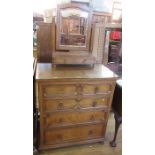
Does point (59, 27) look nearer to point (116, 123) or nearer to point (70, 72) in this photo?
point (70, 72)

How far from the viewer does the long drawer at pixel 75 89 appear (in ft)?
4.99

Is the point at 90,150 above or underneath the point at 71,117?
underneath

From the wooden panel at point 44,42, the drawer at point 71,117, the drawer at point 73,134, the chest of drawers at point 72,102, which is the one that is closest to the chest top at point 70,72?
the chest of drawers at point 72,102

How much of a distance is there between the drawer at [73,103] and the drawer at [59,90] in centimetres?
6

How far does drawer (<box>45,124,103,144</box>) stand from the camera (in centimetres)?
172

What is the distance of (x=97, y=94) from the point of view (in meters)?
A: 1.69

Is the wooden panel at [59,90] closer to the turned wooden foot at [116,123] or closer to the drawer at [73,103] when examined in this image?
the drawer at [73,103]

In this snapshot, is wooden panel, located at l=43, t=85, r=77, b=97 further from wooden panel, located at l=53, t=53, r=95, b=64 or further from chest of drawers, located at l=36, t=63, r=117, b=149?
wooden panel, located at l=53, t=53, r=95, b=64

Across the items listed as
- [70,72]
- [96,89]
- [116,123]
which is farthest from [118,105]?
[70,72]

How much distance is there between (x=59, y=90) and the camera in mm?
1548

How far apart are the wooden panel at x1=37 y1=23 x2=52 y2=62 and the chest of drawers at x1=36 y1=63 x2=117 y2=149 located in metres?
0.18

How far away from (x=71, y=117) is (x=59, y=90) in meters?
0.32
